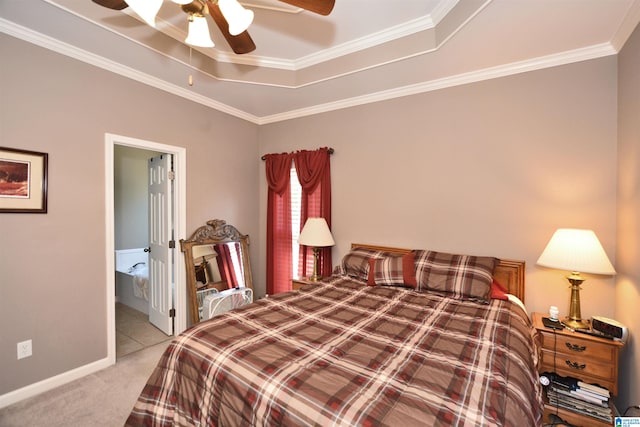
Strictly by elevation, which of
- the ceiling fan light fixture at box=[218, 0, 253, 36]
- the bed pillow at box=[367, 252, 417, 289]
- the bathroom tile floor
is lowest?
the bathroom tile floor

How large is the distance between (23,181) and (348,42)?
2.69 metres

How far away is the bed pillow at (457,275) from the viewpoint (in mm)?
2141

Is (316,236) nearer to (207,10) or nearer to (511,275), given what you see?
(511,275)

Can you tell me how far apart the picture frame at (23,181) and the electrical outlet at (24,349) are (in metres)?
0.97

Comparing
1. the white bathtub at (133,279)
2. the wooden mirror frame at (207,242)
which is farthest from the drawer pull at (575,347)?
the white bathtub at (133,279)

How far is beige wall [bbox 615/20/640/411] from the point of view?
171 centimetres

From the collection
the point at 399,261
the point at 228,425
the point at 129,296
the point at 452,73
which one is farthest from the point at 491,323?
the point at 129,296

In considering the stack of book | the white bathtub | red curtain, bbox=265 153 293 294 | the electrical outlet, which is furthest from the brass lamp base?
the white bathtub

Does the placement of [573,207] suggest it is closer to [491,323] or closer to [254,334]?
[491,323]

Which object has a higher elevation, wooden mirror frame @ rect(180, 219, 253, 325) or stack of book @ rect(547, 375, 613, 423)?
wooden mirror frame @ rect(180, 219, 253, 325)

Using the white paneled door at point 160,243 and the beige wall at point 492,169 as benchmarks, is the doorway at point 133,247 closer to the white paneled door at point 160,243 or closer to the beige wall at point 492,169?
the white paneled door at point 160,243

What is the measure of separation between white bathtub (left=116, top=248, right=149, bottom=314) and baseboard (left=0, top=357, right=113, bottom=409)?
1.29 meters

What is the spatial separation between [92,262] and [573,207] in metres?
3.93

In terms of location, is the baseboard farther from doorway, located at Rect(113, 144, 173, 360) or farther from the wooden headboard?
the wooden headboard
